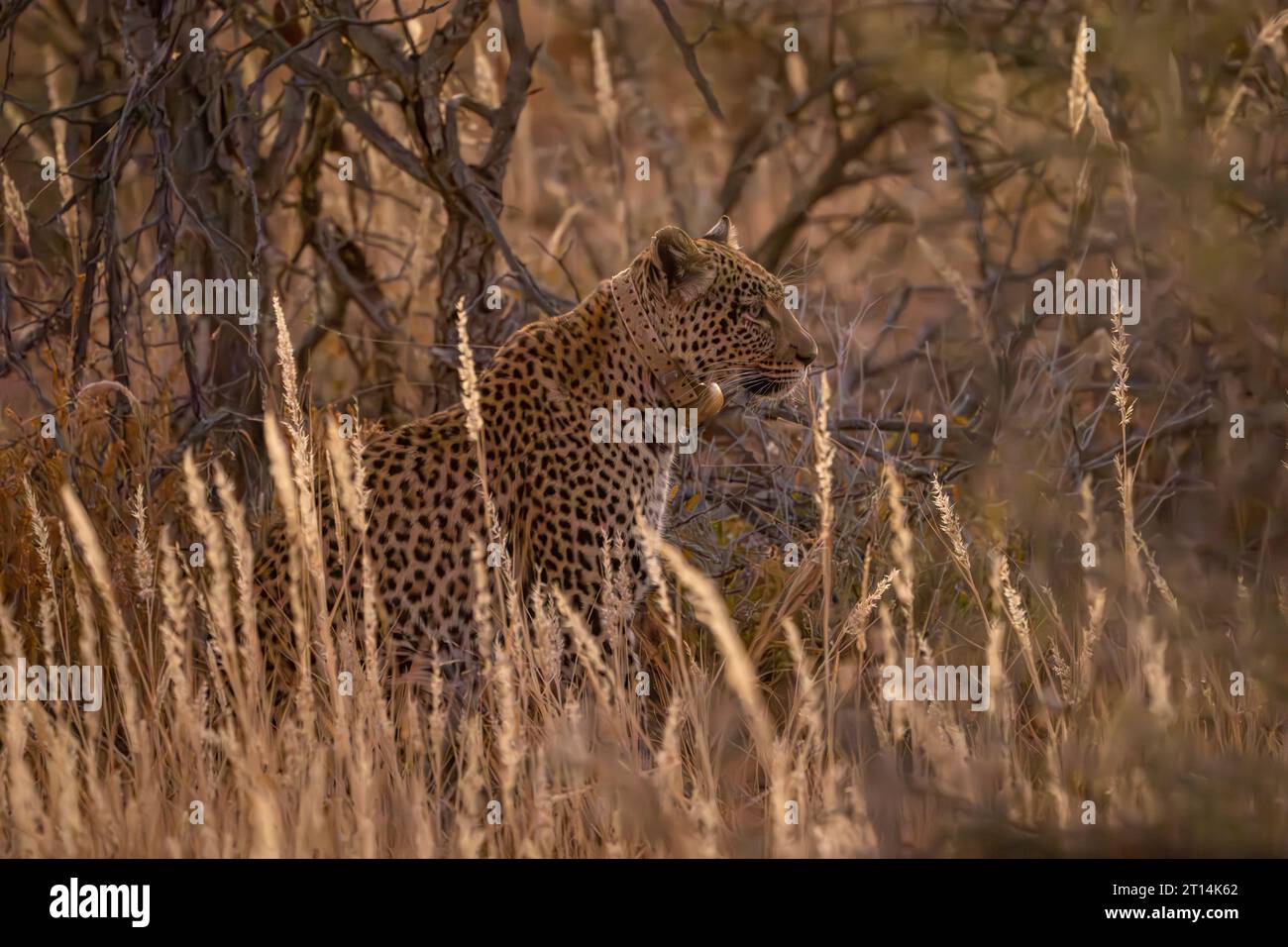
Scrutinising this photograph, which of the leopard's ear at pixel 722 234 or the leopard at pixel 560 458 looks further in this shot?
the leopard's ear at pixel 722 234

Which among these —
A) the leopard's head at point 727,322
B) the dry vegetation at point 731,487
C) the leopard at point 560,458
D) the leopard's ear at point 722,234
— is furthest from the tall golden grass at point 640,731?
the leopard's ear at point 722,234

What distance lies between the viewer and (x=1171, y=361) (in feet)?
20.6

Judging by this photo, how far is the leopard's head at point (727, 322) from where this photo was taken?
4848mm

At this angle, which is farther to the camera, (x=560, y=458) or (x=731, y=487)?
(x=731, y=487)

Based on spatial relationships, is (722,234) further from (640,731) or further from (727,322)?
(640,731)

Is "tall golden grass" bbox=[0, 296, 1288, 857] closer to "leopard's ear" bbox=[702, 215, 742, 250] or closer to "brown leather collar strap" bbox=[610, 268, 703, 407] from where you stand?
"brown leather collar strap" bbox=[610, 268, 703, 407]

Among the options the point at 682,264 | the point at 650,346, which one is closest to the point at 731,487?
the point at 650,346

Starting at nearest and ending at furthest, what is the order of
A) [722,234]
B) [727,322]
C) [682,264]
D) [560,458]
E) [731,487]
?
1. [560,458]
2. [682,264]
3. [727,322]
4. [722,234]
5. [731,487]

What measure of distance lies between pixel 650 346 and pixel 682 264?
0.27 meters

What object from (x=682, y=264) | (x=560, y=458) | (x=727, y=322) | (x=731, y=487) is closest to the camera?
(x=560, y=458)

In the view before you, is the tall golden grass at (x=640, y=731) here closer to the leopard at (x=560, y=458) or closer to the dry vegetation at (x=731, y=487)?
the dry vegetation at (x=731, y=487)

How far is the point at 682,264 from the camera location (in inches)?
190
